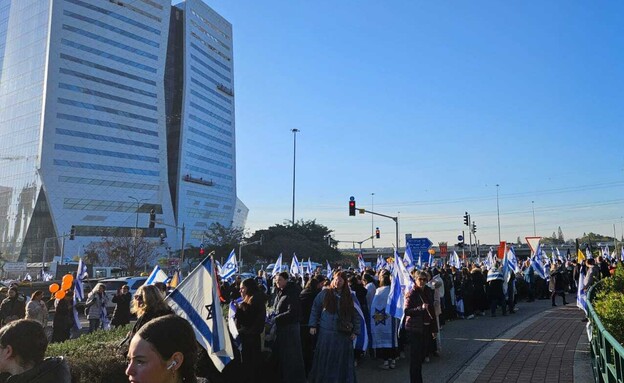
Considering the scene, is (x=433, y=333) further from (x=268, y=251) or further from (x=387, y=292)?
(x=268, y=251)

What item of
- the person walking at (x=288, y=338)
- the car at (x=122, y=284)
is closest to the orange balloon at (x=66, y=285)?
the person walking at (x=288, y=338)

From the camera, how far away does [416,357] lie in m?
7.31

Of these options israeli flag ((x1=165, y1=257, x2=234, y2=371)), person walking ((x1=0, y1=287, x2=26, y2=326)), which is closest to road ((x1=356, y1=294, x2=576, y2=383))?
israeli flag ((x1=165, y1=257, x2=234, y2=371))

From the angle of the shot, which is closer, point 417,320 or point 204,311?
→ point 204,311

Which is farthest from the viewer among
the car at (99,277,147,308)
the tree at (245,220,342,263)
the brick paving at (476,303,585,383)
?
the tree at (245,220,342,263)

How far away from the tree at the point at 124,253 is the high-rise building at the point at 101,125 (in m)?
15.3

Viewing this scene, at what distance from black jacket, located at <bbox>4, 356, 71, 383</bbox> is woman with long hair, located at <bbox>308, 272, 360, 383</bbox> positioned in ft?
14.6

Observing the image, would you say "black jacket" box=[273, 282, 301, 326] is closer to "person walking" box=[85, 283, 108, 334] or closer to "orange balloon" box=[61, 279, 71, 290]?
"orange balloon" box=[61, 279, 71, 290]

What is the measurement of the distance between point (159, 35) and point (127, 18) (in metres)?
7.94

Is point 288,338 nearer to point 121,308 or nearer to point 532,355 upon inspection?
point 532,355

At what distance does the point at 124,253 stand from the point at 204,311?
2562 inches

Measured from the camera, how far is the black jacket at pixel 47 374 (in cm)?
289

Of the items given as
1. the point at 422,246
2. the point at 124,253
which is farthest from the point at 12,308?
the point at 124,253

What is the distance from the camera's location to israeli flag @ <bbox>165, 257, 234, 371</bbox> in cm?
543
